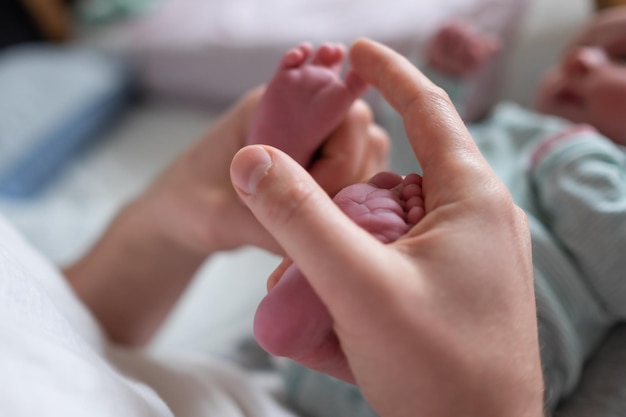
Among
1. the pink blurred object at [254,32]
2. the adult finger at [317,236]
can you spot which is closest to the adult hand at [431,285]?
the adult finger at [317,236]

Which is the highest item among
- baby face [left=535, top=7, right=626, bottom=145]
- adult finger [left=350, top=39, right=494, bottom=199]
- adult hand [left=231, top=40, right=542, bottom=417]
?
adult finger [left=350, top=39, right=494, bottom=199]

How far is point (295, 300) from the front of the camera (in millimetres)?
285

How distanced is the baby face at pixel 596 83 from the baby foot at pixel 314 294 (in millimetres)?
428

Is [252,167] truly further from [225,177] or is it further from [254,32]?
[254,32]

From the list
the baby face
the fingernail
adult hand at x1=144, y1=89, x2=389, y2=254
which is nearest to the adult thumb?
the fingernail

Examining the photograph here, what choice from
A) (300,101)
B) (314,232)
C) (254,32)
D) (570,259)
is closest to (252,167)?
(314,232)

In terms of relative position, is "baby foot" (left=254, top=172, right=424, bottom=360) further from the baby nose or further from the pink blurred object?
the pink blurred object

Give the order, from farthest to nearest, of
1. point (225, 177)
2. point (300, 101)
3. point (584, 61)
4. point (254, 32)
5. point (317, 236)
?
point (254, 32) → point (584, 61) → point (225, 177) → point (300, 101) → point (317, 236)

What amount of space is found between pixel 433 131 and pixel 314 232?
0.32 ft

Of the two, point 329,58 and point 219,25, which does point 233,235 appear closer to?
point 329,58

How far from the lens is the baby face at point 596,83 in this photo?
0.65m

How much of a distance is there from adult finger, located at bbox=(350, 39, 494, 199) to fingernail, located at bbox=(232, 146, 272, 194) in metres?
0.09

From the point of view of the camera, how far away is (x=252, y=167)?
0.29 m

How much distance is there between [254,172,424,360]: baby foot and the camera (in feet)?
0.94
